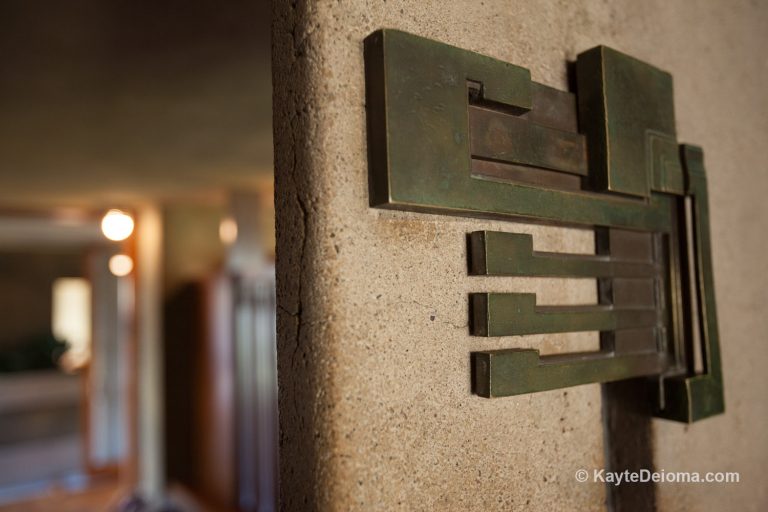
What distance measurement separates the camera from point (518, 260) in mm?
684

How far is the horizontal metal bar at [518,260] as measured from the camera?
667 millimetres

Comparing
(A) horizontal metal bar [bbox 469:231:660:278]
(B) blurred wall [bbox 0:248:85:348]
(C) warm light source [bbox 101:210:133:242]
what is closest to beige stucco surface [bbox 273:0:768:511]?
(A) horizontal metal bar [bbox 469:231:660:278]

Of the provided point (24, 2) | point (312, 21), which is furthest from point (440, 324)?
point (24, 2)

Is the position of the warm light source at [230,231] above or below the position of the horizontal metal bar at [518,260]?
above

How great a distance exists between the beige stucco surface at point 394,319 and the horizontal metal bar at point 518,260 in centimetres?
2

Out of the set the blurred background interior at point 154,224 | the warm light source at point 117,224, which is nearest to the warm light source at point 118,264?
the blurred background interior at point 154,224

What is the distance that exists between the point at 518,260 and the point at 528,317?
0.07 metres

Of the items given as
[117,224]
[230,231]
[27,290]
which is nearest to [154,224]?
[117,224]

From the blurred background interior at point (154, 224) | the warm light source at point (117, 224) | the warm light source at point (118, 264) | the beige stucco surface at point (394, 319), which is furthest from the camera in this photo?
the warm light source at point (118, 264)

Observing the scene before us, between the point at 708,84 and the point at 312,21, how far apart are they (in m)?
0.80

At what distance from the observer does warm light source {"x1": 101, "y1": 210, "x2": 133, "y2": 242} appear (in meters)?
4.30

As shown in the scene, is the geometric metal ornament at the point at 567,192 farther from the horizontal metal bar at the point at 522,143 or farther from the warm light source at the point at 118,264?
the warm light source at the point at 118,264

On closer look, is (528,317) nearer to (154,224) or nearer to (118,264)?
(154,224)

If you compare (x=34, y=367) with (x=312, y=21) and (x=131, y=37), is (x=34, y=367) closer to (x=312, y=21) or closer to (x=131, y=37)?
(x=131, y=37)
